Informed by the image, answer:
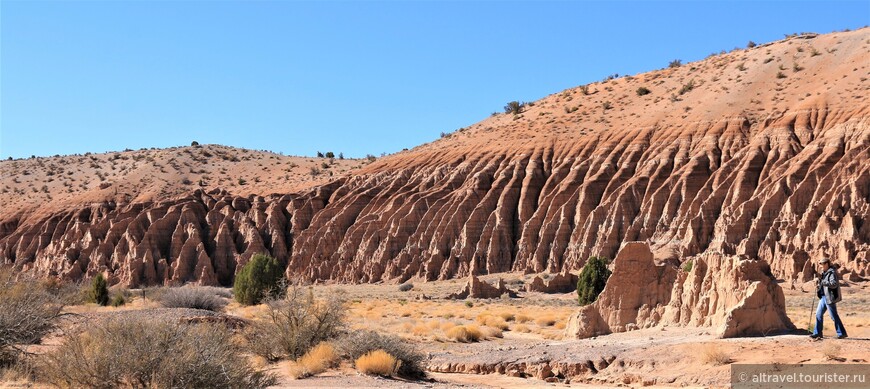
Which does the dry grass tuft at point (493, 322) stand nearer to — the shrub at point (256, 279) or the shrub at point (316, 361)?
the shrub at point (316, 361)

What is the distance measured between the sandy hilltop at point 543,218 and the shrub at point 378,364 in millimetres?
929

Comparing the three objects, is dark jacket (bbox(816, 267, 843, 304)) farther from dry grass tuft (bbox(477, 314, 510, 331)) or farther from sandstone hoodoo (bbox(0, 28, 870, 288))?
sandstone hoodoo (bbox(0, 28, 870, 288))

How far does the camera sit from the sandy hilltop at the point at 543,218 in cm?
2600

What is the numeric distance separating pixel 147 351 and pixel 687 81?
243ft

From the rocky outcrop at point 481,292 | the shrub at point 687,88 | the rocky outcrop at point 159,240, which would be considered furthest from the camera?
the shrub at point 687,88

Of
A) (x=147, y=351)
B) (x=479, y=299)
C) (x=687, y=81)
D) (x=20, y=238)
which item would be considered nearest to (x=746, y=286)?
(x=147, y=351)

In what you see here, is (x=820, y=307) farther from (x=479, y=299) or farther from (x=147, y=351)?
(x=479, y=299)

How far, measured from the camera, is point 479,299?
4931cm

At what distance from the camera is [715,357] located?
1716cm

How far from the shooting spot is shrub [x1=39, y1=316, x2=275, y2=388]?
43.8ft

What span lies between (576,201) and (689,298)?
3834 centimetres

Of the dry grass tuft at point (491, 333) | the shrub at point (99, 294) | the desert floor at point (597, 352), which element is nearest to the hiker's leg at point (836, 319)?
the desert floor at point (597, 352)

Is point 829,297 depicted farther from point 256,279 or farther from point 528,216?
point 528,216

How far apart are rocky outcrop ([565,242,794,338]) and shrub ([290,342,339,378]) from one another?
7.99 metres
